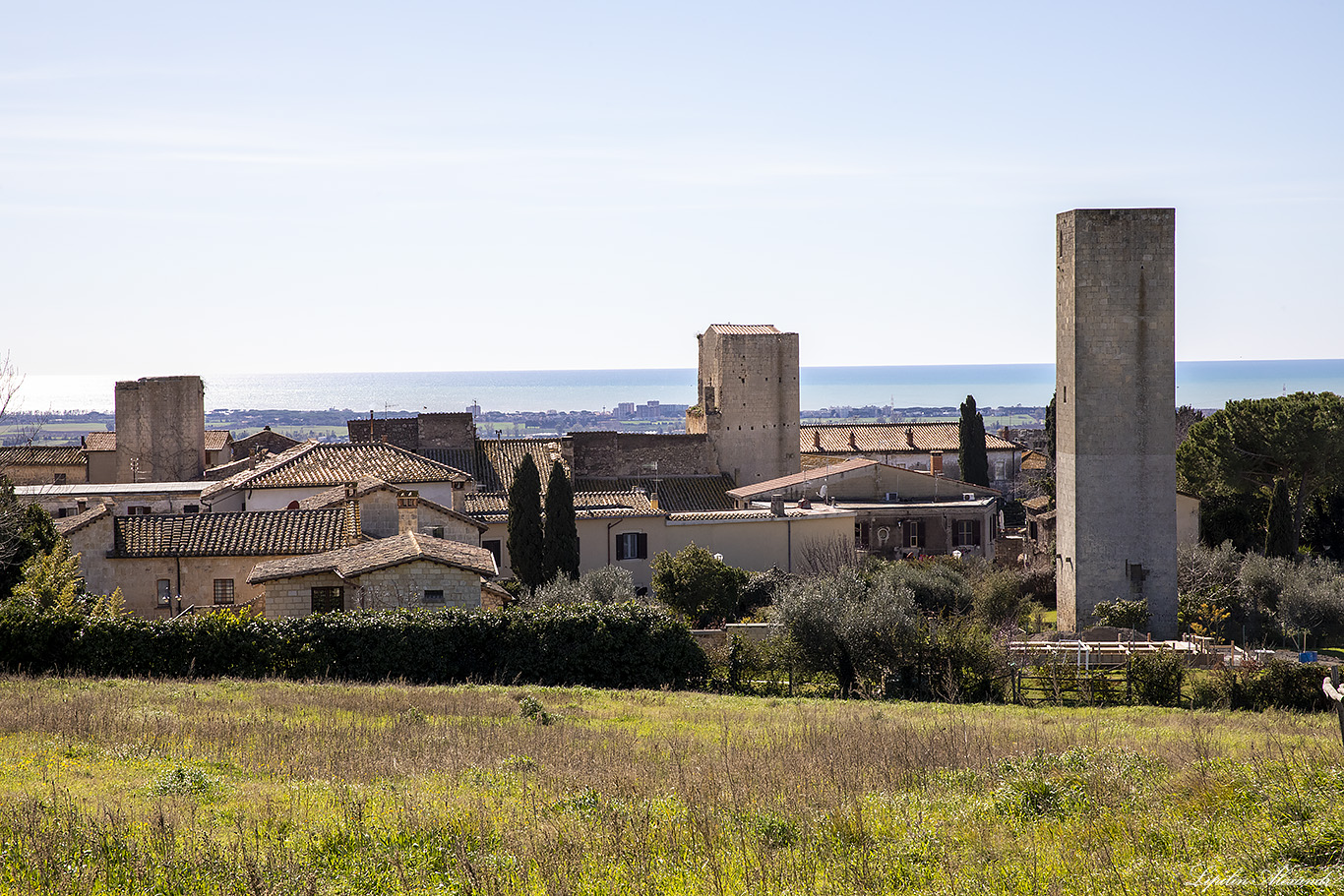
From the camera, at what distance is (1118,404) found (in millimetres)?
27734

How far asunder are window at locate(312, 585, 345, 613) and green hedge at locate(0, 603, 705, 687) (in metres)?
1.97

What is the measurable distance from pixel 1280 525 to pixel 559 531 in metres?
19.4

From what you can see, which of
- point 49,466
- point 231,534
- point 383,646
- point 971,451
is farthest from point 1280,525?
point 49,466

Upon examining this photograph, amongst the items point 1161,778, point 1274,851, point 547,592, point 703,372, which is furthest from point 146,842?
point 703,372

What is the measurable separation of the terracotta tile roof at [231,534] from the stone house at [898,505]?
43.1 ft

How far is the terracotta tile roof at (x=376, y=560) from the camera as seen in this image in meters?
20.8

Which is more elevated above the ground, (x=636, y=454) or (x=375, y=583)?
(x=636, y=454)

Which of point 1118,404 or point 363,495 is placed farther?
point 1118,404

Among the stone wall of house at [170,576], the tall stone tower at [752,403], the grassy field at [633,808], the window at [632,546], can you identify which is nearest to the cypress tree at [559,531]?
the window at [632,546]

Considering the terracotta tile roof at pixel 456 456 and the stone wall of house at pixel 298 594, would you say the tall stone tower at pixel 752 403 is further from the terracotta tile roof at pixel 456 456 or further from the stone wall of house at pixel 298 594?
the stone wall of house at pixel 298 594

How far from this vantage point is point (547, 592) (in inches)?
1004

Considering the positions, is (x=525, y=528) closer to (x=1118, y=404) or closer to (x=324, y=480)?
(x=324, y=480)

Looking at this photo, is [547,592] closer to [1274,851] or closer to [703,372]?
[1274,851]

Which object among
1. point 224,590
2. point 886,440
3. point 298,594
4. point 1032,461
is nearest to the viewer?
point 298,594
